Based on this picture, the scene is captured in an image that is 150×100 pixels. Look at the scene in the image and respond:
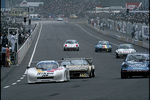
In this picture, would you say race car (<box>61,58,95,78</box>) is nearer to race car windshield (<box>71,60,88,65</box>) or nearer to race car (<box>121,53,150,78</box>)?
race car windshield (<box>71,60,88,65</box>)

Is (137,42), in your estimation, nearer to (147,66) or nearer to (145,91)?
(147,66)

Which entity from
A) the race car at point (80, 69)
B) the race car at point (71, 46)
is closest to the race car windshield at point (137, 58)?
the race car at point (80, 69)

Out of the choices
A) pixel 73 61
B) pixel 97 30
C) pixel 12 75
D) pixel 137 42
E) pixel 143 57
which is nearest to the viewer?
pixel 143 57

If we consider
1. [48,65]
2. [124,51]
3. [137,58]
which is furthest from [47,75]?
[124,51]

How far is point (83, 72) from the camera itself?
2570cm

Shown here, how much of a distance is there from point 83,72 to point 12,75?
5464mm

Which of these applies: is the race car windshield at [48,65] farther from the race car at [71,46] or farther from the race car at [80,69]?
the race car at [71,46]

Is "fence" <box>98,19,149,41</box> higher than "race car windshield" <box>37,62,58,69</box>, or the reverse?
"race car windshield" <box>37,62,58,69</box>

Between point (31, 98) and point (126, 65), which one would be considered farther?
point (126, 65)

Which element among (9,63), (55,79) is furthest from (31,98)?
(9,63)

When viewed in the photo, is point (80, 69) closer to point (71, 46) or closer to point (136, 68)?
point (136, 68)

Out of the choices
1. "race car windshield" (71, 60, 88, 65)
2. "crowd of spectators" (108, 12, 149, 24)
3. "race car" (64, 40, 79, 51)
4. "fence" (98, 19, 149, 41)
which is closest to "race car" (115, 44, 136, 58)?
"race car" (64, 40, 79, 51)

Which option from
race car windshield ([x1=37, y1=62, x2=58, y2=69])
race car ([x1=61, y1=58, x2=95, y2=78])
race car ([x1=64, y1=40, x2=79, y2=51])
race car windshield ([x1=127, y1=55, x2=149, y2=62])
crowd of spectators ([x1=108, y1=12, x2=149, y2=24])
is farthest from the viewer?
crowd of spectators ([x1=108, y1=12, x2=149, y2=24])

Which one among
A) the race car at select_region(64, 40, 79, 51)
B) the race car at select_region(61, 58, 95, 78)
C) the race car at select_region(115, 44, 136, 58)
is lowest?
the race car at select_region(64, 40, 79, 51)
